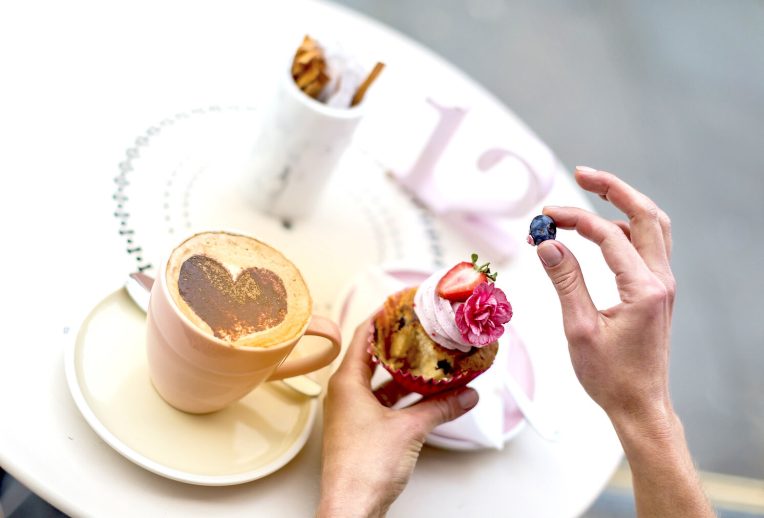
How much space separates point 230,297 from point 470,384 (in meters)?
0.35

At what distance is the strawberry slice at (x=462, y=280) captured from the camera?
829 millimetres

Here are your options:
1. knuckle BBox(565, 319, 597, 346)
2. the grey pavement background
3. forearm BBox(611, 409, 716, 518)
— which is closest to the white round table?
forearm BBox(611, 409, 716, 518)

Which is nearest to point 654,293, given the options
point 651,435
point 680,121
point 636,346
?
point 636,346

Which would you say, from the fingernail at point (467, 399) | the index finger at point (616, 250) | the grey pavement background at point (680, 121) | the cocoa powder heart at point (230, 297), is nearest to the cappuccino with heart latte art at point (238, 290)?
the cocoa powder heart at point (230, 297)

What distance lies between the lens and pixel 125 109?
1.17m

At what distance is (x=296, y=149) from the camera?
1086mm

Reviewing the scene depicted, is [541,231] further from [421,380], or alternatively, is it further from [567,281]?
[421,380]

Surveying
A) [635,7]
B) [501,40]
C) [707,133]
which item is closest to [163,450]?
[501,40]

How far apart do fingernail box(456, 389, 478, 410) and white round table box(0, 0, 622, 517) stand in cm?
10

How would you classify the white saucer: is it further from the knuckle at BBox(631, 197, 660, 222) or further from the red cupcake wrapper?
the knuckle at BBox(631, 197, 660, 222)

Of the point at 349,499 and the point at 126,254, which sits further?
the point at 126,254

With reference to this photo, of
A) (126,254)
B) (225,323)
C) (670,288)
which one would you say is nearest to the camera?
(225,323)

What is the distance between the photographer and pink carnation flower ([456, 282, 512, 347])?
0.81 m

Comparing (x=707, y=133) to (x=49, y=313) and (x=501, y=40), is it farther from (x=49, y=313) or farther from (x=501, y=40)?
(x=49, y=313)
